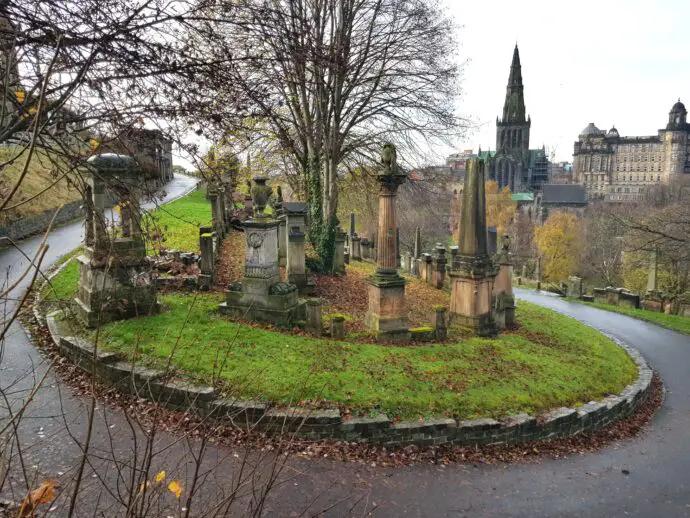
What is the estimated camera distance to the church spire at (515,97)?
8494 centimetres

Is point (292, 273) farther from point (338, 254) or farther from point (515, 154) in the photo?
point (515, 154)

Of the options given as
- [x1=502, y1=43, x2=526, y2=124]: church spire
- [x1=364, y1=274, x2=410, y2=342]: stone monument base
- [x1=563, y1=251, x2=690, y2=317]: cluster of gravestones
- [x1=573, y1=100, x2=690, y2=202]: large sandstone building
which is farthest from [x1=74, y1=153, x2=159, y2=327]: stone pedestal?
[x1=573, y1=100, x2=690, y2=202]: large sandstone building

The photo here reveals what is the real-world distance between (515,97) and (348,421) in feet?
308

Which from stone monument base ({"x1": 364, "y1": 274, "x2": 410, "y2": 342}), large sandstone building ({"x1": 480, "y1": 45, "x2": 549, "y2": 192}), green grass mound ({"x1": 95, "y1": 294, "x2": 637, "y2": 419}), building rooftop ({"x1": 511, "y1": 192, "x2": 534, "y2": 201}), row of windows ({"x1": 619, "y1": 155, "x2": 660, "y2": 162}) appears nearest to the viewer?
green grass mound ({"x1": 95, "y1": 294, "x2": 637, "y2": 419})

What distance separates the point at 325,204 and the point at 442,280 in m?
5.90

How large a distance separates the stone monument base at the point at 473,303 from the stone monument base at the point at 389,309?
1983 millimetres

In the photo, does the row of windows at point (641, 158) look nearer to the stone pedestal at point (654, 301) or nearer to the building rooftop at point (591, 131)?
the building rooftop at point (591, 131)

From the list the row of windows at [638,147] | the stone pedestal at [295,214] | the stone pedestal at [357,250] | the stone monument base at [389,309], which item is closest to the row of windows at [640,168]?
the row of windows at [638,147]

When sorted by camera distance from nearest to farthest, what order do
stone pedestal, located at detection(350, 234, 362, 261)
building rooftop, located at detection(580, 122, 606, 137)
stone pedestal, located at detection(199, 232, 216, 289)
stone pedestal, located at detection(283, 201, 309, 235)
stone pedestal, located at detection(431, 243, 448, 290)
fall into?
stone pedestal, located at detection(199, 232, 216, 289)
stone pedestal, located at detection(283, 201, 309, 235)
stone pedestal, located at detection(431, 243, 448, 290)
stone pedestal, located at detection(350, 234, 362, 261)
building rooftop, located at detection(580, 122, 606, 137)

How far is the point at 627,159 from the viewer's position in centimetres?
10506

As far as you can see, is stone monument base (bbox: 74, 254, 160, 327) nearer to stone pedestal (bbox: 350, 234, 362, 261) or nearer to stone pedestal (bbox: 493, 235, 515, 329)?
stone pedestal (bbox: 493, 235, 515, 329)

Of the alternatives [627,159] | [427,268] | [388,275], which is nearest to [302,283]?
[388,275]

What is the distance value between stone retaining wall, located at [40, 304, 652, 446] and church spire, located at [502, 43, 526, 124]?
291ft

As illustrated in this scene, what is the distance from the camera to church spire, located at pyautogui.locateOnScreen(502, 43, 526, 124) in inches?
3344
